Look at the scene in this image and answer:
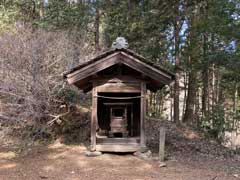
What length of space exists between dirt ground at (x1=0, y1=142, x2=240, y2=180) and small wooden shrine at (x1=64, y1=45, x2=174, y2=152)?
46 cm

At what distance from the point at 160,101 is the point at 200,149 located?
1207cm

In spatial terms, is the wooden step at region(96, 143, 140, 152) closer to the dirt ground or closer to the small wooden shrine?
the small wooden shrine

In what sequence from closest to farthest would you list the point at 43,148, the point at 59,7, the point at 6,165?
1. the point at 6,165
2. the point at 43,148
3. the point at 59,7

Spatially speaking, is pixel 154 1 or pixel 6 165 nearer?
pixel 6 165

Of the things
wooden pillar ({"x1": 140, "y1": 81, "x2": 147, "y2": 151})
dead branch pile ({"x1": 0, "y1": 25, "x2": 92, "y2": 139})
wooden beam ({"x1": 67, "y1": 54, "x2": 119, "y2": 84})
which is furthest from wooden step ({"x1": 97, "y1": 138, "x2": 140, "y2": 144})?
dead branch pile ({"x1": 0, "y1": 25, "x2": 92, "y2": 139})

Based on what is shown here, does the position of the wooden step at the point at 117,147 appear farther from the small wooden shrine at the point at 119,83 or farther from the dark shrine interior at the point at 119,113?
the dark shrine interior at the point at 119,113

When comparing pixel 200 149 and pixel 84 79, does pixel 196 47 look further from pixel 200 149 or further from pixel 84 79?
pixel 84 79

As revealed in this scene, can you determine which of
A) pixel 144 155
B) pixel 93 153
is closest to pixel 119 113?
pixel 93 153

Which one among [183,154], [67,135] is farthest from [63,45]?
[183,154]

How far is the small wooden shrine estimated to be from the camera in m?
8.60

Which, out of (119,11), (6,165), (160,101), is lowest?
(6,165)

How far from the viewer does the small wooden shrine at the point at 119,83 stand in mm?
8602

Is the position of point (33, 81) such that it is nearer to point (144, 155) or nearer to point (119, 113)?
point (119, 113)

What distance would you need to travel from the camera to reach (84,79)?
8.95 metres
